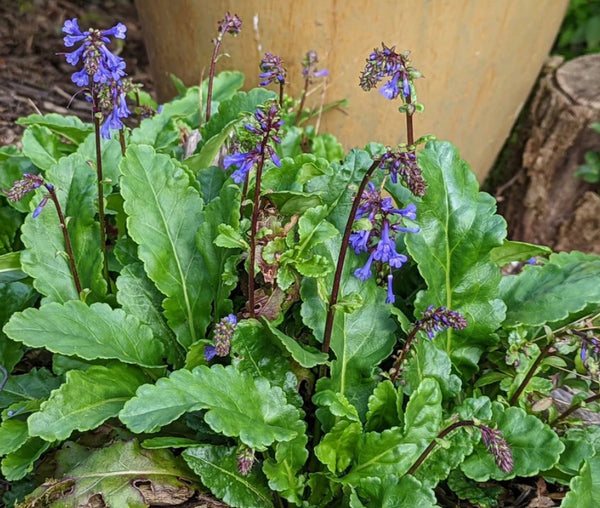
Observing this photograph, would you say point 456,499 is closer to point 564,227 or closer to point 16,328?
point 16,328

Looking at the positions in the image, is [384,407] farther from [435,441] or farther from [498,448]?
[498,448]

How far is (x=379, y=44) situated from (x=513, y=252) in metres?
1.11

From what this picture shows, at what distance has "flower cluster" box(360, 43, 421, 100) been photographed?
1706 millimetres

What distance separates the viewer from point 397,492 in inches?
65.7

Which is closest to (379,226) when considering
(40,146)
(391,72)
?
(391,72)

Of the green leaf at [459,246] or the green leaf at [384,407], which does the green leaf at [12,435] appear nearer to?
the green leaf at [384,407]

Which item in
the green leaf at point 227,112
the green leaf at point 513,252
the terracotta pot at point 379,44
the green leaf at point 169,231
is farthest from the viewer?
the terracotta pot at point 379,44

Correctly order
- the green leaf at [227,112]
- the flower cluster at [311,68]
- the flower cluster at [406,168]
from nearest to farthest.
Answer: the flower cluster at [406,168]
the green leaf at [227,112]
the flower cluster at [311,68]

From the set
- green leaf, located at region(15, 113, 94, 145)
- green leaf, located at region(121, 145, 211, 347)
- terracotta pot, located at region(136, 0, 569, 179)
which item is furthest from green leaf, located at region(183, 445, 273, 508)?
terracotta pot, located at region(136, 0, 569, 179)

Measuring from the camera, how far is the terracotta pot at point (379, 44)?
9.46ft

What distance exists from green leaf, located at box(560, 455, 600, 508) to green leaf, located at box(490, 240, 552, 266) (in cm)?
61

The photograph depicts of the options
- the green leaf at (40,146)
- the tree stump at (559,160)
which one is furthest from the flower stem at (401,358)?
the tree stump at (559,160)

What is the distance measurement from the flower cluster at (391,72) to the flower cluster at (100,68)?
564 mm

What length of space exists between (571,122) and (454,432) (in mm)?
2267
